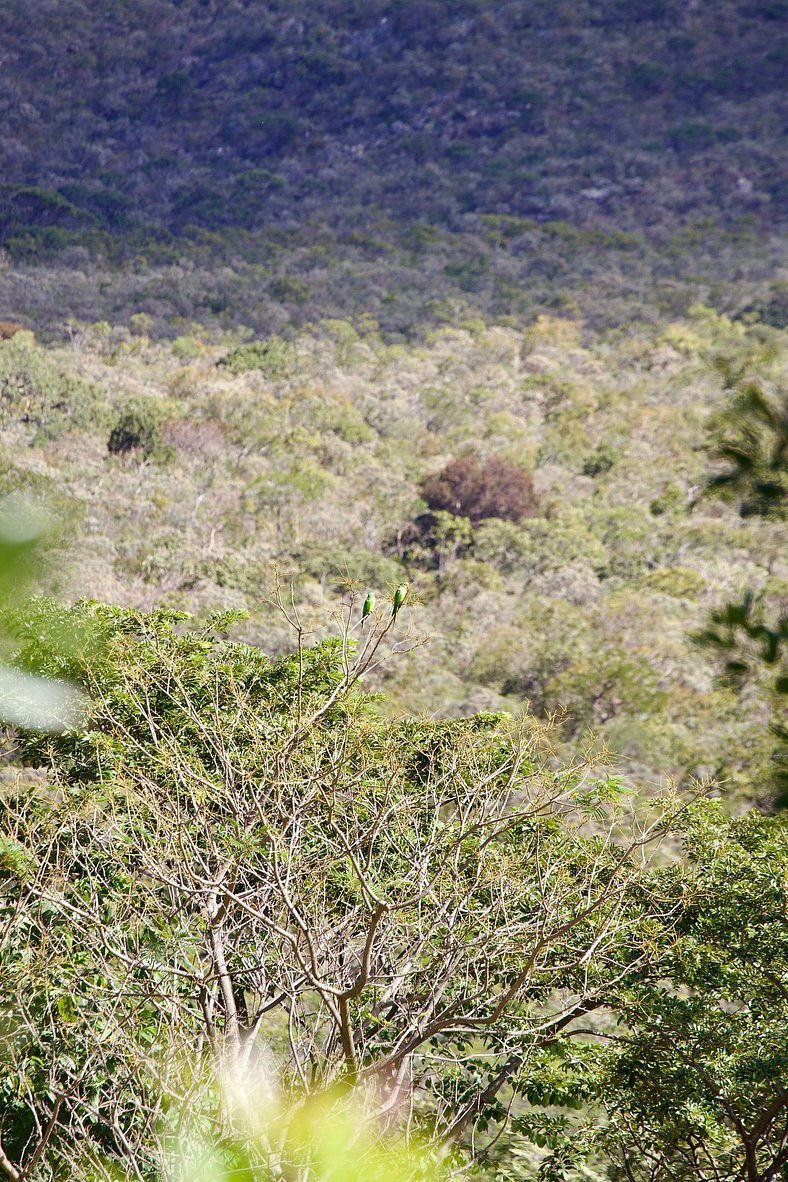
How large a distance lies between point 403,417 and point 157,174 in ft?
138

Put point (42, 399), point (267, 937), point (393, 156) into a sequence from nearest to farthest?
point (267, 937) → point (42, 399) → point (393, 156)

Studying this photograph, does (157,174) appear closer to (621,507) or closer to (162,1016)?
(621,507)

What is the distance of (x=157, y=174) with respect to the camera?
67.6 meters

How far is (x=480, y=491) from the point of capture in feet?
90.4

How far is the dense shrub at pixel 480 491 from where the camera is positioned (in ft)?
89.7

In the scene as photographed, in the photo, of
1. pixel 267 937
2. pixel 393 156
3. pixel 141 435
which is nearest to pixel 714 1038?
pixel 267 937

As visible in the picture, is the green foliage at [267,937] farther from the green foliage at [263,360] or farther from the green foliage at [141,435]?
the green foliage at [263,360]

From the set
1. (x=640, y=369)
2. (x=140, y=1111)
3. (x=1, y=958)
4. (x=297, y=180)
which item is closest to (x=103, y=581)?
(x=1, y=958)

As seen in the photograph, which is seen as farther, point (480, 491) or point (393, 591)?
point (480, 491)

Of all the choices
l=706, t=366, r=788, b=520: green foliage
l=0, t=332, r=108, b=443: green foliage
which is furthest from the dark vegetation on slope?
l=706, t=366, r=788, b=520: green foliage

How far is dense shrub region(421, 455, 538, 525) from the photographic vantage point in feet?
89.7

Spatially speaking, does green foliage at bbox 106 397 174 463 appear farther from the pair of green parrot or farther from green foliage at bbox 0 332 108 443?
the pair of green parrot

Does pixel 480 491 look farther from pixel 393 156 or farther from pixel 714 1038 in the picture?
pixel 393 156

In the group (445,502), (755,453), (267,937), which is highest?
(755,453)
